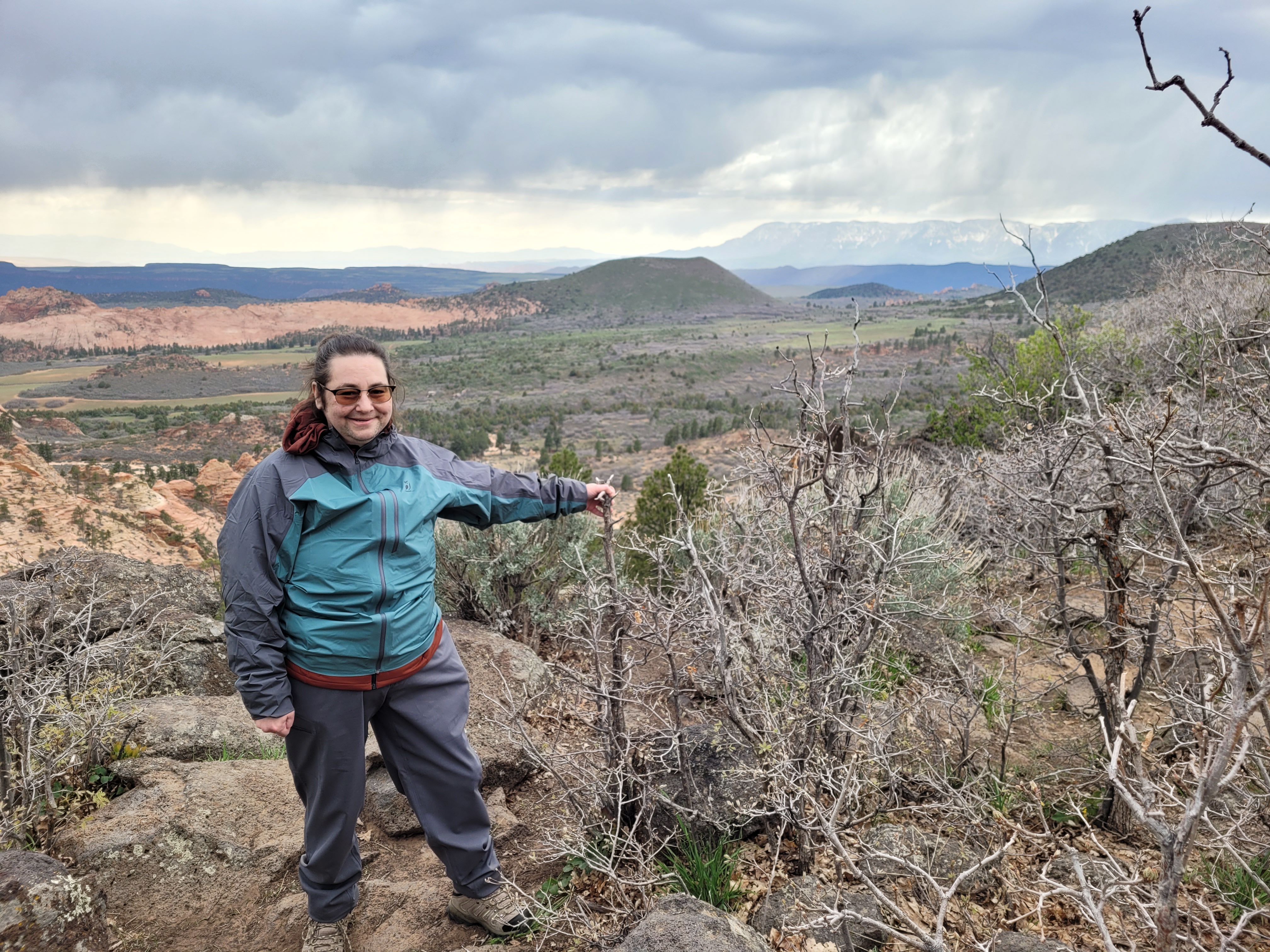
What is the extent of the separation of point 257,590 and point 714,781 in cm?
177

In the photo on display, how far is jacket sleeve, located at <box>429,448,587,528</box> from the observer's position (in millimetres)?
2561

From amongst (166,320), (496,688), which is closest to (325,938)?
(496,688)

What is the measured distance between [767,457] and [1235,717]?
161 cm

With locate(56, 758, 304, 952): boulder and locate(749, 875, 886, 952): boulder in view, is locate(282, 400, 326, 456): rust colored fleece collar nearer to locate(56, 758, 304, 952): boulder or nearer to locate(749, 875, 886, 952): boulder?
locate(56, 758, 304, 952): boulder

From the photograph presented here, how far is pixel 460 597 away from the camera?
5590 millimetres

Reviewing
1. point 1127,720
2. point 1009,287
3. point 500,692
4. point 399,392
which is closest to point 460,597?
point 500,692

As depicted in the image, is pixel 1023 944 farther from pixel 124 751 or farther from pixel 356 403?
pixel 124 751

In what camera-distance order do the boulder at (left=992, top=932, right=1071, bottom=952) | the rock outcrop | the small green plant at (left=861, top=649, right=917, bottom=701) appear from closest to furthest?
the boulder at (left=992, top=932, right=1071, bottom=952) → the small green plant at (left=861, top=649, right=917, bottom=701) → the rock outcrop

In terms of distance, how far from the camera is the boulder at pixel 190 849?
8.68 feet

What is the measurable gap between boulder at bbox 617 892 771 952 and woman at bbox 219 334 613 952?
0.82m

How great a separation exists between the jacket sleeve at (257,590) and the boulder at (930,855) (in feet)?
6.38

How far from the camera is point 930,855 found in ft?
8.76

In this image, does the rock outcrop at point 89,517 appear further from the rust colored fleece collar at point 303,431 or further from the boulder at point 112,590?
the rust colored fleece collar at point 303,431

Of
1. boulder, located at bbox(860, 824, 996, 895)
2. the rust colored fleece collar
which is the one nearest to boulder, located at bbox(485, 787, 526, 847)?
boulder, located at bbox(860, 824, 996, 895)
